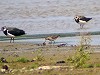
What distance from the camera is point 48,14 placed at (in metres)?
24.5

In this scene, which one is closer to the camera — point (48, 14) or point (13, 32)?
point (13, 32)

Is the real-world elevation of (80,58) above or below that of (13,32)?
above

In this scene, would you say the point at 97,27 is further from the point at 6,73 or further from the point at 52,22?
the point at 6,73

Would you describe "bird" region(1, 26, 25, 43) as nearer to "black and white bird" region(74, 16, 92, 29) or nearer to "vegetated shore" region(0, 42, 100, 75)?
"vegetated shore" region(0, 42, 100, 75)

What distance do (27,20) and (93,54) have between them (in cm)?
998

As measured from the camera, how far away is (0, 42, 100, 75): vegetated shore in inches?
390

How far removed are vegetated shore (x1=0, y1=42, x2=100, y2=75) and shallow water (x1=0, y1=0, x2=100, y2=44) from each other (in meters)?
1.68

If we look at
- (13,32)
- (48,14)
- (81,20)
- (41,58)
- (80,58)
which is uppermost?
(80,58)

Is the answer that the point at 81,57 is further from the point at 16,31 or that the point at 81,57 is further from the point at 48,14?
the point at 48,14

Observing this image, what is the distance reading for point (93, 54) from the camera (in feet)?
42.5

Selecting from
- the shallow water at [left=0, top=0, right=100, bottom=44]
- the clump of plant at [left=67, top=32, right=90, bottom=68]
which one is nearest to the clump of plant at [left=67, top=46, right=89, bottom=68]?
the clump of plant at [left=67, top=32, right=90, bottom=68]

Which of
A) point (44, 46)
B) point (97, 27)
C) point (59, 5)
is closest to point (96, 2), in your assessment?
point (59, 5)

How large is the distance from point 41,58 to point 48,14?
12.8m

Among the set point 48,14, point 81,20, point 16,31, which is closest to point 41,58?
point 16,31
